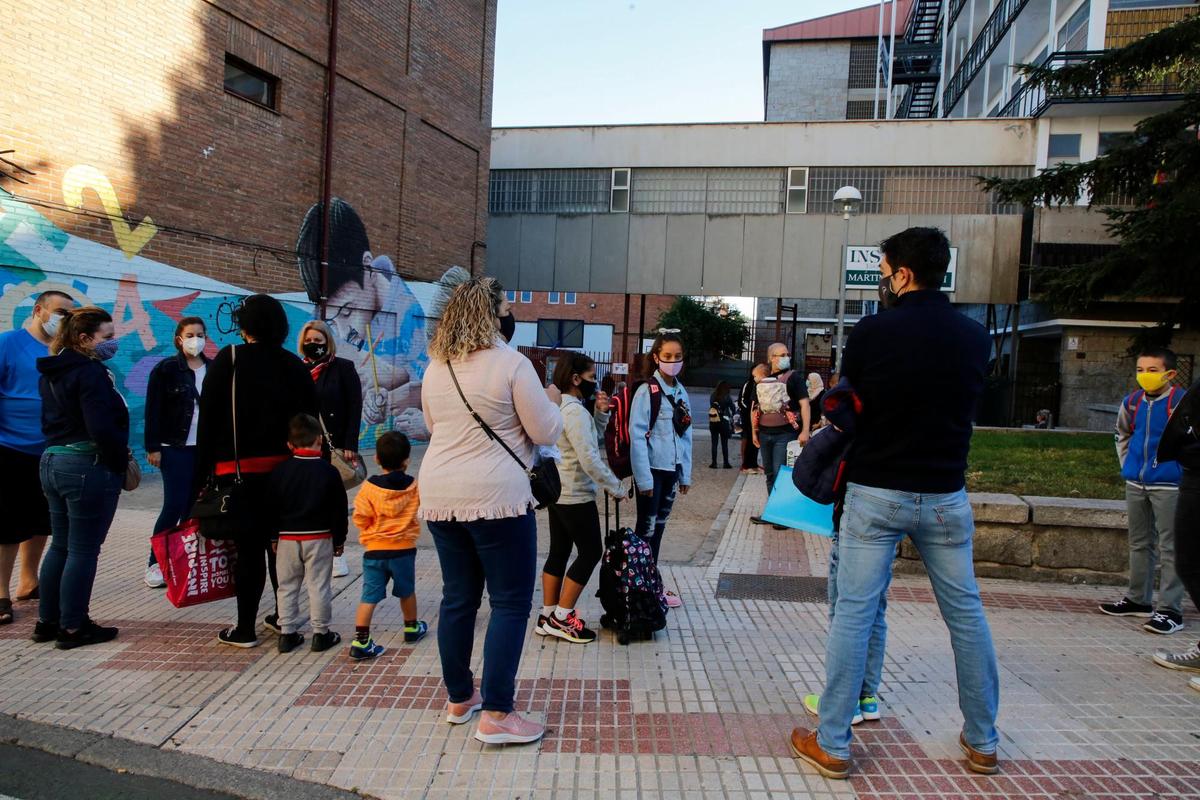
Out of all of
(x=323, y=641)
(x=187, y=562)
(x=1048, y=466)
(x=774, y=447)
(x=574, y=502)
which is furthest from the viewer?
(x=1048, y=466)

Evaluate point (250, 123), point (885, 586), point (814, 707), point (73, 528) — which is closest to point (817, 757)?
point (814, 707)

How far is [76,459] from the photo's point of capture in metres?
4.53

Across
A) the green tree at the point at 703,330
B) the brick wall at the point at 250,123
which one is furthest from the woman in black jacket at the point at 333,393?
the green tree at the point at 703,330

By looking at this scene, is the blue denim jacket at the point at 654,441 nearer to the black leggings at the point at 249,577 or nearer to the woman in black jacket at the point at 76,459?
the black leggings at the point at 249,577

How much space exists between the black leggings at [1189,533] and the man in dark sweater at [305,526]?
4335 millimetres

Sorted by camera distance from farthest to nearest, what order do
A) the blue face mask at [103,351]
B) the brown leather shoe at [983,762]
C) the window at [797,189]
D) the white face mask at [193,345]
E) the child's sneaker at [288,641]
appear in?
the window at [797,189] < the white face mask at [193,345] < the blue face mask at [103,351] < the child's sneaker at [288,641] < the brown leather shoe at [983,762]

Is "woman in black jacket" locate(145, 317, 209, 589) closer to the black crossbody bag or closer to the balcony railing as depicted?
the black crossbody bag

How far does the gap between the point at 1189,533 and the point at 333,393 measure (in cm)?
511

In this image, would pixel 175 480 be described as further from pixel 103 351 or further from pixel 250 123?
pixel 250 123

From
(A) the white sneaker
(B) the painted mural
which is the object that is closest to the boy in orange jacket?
(A) the white sneaker

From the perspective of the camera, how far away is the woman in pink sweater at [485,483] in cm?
331

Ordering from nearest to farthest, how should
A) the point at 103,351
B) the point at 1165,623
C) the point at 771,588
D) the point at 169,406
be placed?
the point at 103,351
the point at 1165,623
the point at 169,406
the point at 771,588

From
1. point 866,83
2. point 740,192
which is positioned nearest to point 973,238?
point 740,192

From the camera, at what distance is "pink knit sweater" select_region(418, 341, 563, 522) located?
329cm
